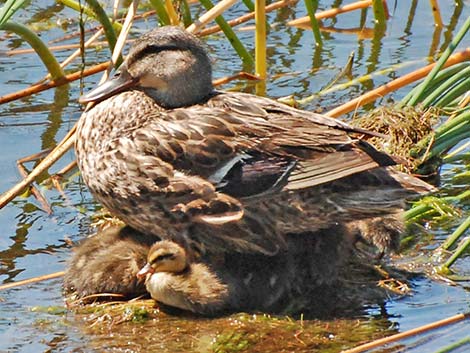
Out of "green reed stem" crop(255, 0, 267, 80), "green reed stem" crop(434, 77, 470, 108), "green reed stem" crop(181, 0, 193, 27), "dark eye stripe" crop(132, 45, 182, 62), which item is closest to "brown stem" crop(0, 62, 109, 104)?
"green reed stem" crop(181, 0, 193, 27)

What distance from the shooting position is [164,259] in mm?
5320

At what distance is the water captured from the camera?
203 inches

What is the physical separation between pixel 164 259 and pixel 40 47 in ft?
6.76

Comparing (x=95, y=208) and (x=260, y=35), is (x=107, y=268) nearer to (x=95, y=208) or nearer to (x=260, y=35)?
(x=95, y=208)

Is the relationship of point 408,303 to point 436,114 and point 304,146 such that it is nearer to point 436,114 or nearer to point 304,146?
point 304,146

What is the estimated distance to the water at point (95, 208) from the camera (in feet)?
16.9

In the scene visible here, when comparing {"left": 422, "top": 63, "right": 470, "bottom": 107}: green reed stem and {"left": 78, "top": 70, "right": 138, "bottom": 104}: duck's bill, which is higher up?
{"left": 78, "top": 70, "right": 138, "bottom": 104}: duck's bill

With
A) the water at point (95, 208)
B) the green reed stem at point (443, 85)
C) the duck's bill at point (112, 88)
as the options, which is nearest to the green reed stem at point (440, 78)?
the green reed stem at point (443, 85)

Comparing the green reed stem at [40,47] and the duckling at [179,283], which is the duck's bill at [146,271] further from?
the green reed stem at [40,47]

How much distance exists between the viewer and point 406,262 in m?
5.81

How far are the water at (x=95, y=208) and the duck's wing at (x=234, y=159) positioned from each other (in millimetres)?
495

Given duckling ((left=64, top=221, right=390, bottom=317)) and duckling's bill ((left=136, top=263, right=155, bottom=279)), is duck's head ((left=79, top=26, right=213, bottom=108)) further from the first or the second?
duckling's bill ((left=136, top=263, right=155, bottom=279))

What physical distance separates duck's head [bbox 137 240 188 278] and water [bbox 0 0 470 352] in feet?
0.68

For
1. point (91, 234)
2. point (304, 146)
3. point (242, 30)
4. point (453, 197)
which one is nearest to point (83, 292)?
point (91, 234)
